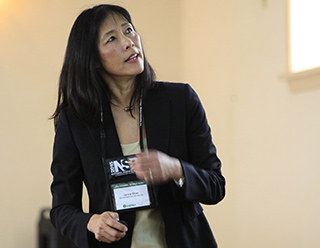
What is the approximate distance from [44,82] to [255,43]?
183 centimetres

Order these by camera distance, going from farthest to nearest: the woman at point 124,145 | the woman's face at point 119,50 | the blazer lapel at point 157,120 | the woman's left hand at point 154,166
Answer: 1. the woman's face at point 119,50
2. the blazer lapel at point 157,120
3. the woman at point 124,145
4. the woman's left hand at point 154,166

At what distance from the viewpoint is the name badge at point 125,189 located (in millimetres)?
1399

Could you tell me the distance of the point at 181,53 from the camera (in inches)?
188

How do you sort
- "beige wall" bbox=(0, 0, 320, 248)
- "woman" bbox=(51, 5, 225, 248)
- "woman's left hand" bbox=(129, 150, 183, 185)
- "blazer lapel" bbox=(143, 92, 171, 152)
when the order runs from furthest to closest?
"beige wall" bbox=(0, 0, 320, 248), "blazer lapel" bbox=(143, 92, 171, 152), "woman" bbox=(51, 5, 225, 248), "woman's left hand" bbox=(129, 150, 183, 185)

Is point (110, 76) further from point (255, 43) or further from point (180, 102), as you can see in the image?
point (255, 43)

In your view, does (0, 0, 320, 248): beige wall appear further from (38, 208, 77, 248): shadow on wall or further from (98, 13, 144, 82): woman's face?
(98, 13, 144, 82): woman's face

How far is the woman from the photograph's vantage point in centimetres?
134

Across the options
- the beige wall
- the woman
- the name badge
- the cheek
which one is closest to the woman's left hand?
the woman

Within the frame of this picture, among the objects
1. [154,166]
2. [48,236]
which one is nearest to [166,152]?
[154,166]

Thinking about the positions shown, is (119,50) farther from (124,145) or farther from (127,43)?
(124,145)

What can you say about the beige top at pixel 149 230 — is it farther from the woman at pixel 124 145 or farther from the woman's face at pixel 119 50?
the woman's face at pixel 119 50

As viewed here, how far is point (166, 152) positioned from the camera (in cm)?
143

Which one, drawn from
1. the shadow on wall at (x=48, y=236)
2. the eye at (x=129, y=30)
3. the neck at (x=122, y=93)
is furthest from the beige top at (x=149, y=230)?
the shadow on wall at (x=48, y=236)

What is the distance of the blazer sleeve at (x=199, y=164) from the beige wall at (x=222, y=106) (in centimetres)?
152
